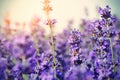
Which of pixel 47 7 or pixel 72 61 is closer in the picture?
pixel 72 61

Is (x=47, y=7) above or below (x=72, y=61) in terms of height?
above

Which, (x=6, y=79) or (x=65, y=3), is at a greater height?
(x=65, y=3)

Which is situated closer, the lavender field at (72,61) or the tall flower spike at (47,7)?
the lavender field at (72,61)

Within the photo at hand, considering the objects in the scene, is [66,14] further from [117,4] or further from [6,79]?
[6,79]

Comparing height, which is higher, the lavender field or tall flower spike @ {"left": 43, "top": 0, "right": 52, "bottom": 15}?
tall flower spike @ {"left": 43, "top": 0, "right": 52, "bottom": 15}

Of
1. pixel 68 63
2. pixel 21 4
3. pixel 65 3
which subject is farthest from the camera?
pixel 21 4

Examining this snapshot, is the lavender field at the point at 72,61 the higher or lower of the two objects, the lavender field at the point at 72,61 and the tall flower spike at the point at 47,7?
the lower

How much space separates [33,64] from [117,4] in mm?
5623

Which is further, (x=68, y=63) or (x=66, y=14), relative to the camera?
(x=66, y=14)

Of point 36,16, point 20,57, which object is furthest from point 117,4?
point 20,57

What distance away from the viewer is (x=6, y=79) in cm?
549

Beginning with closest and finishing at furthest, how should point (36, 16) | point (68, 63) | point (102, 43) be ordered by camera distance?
point (102, 43)
point (68, 63)
point (36, 16)

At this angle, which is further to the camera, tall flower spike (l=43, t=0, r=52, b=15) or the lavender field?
tall flower spike (l=43, t=0, r=52, b=15)

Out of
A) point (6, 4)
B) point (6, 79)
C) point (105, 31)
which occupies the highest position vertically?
point (6, 4)
